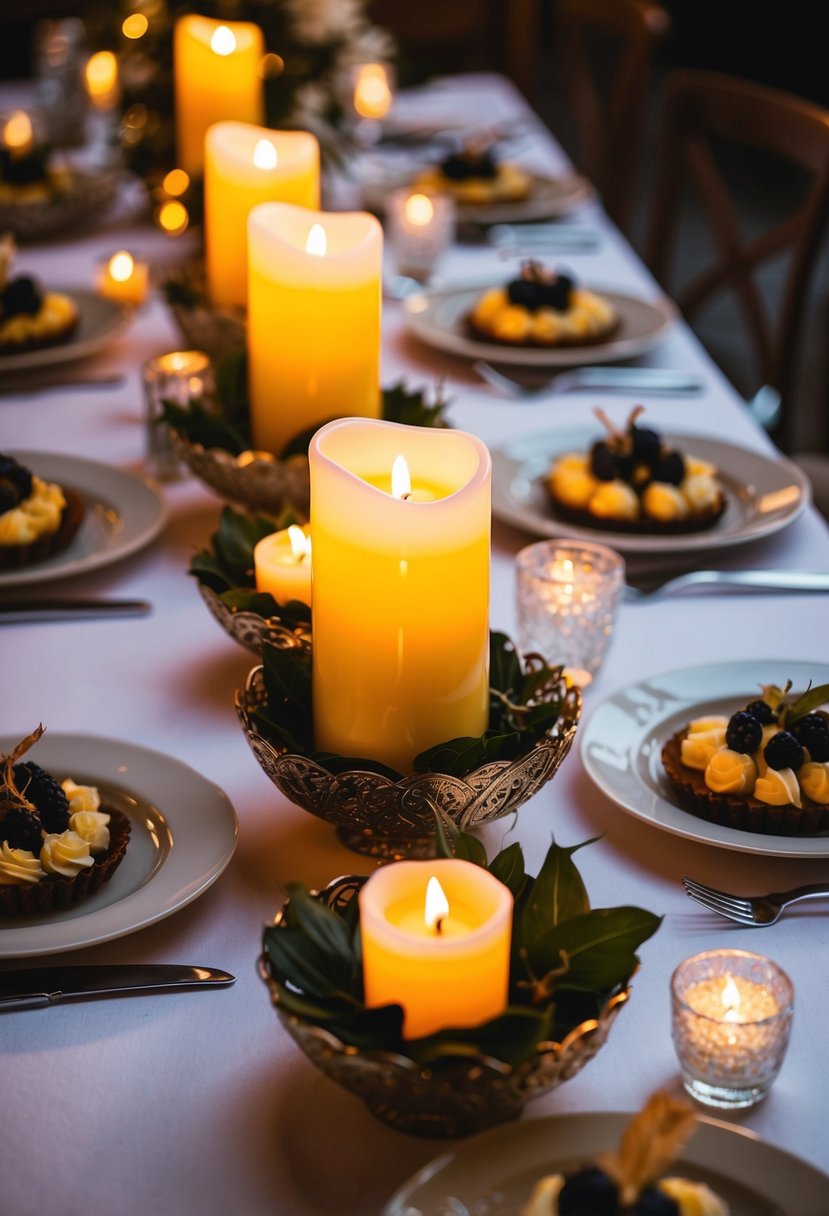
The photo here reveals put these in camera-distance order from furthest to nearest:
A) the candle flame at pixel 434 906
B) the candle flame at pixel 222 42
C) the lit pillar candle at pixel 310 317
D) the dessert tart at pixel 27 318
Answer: the candle flame at pixel 222 42, the dessert tart at pixel 27 318, the lit pillar candle at pixel 310 317, the candle flame at pixel 434 906

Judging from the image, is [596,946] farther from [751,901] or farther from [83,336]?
[83,336]

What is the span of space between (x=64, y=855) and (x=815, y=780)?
48 cm

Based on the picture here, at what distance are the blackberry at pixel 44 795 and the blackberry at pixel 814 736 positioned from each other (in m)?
0.48

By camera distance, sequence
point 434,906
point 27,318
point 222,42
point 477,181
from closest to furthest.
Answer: point 434,906, point 27,318, point 222,42, point 477,181

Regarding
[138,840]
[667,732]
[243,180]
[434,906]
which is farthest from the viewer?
[243,180]

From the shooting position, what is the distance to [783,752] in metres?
0.93

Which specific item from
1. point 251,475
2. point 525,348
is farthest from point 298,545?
point 525,348

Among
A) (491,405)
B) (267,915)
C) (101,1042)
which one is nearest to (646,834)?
(267,915)

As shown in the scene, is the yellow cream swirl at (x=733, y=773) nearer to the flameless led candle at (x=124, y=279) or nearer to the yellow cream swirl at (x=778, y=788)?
the yellow cream swirl at (x=778, y=788)

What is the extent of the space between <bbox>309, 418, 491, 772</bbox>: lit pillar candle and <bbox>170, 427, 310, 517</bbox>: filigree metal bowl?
1.18 feet

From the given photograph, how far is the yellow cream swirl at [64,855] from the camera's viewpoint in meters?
0.85

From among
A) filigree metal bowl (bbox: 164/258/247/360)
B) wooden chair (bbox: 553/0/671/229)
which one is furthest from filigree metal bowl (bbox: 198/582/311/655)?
wooden chair (bbox: 553/0/671/229)

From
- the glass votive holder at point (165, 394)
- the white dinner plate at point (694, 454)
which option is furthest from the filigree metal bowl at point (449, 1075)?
the glass votive holder at point (165, 394)

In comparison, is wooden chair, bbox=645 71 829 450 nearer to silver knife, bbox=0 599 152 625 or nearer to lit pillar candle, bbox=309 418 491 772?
silver knife, bbox=0 599 152 625
